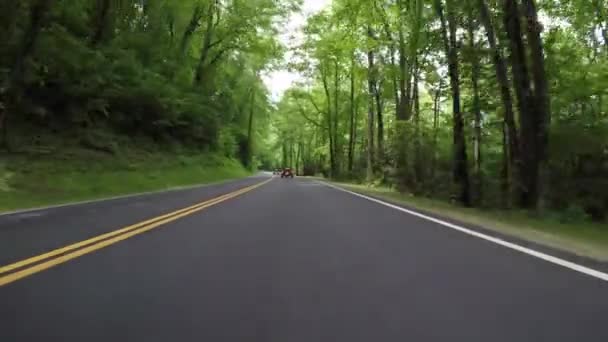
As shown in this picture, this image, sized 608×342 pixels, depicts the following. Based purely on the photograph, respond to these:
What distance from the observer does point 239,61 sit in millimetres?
50875

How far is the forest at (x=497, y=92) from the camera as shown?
1302cm

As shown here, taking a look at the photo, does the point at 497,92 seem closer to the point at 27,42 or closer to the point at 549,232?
the point at 549,232

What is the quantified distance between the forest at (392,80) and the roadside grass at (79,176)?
946 millimetres

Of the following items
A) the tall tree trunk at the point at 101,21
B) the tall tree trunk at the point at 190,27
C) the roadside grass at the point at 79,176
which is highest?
the tall tree trunk at the point at 190,27

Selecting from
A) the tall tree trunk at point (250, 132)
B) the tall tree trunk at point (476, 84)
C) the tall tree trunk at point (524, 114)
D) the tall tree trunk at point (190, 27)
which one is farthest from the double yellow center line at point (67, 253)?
the tall tree trunk at point (250, 132)

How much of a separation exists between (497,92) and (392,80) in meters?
11.1

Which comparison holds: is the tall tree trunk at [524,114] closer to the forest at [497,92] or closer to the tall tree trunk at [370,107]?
the forest at [497,92]

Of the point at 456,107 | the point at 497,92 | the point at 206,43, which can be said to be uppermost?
the point at 206,43

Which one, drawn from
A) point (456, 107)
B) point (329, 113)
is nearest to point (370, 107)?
point (329, 113)

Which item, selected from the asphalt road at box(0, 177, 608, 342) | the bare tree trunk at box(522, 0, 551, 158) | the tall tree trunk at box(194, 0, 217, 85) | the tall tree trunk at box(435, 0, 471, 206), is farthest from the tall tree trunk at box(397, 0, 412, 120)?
the asphalt road at box(0, 177, 608, 342)

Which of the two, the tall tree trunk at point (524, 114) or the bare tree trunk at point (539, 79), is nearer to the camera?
the bare tree trunk at point (539, 79)

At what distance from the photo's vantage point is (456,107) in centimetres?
1702

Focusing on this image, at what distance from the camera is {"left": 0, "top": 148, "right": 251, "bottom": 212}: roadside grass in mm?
15508

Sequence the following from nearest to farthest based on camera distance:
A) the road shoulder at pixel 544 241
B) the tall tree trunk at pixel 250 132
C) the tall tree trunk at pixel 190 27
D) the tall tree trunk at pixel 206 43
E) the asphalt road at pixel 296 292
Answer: the asphalt road at pixel 296 292 → the road shoulder at pixel 544 241 → the tall tree trunk at pixel 190 27 → the tall tree trunk at pixel 206 43 → the tall tree trunk at pixel 250 132
